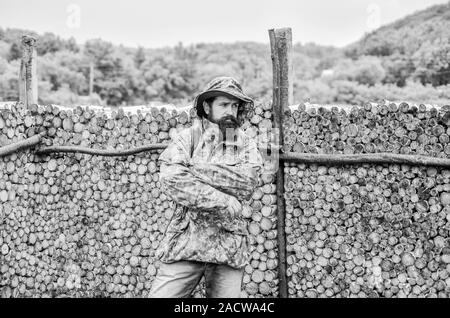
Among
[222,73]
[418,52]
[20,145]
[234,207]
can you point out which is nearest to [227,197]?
[234,207]

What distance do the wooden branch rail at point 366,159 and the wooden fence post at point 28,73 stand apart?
306 cm

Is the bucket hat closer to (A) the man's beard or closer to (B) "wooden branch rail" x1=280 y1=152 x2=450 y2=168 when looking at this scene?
(A) the man's beard

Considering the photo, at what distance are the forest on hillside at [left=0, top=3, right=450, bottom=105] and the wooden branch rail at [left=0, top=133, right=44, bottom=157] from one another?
13.2m

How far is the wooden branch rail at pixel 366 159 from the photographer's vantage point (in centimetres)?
462

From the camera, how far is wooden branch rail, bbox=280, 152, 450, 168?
4.62 metres

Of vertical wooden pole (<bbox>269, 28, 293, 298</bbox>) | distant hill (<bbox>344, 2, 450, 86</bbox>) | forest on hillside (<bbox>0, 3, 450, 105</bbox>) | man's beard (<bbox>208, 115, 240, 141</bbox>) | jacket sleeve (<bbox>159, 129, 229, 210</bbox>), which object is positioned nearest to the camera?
jacket sleeve (<bbox>159, 129, 229, 210</bbox>)

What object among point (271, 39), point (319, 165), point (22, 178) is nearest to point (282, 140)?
point (319, 165)

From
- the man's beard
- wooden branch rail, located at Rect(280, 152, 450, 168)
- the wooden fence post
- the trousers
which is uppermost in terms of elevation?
the wooden fence post

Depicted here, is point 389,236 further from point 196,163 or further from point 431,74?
point 431,74

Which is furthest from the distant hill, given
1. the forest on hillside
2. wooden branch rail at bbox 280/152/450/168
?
wooden branch rail at bbox 280/152/450/168

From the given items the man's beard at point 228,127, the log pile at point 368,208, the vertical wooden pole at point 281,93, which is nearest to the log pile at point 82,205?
the vertical wooden pole at point 281,93

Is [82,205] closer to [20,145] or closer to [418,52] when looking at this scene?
[20,145]

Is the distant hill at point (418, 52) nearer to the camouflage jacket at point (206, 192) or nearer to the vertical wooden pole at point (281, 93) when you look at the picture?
the vertical wooden pole at point (281, 93)

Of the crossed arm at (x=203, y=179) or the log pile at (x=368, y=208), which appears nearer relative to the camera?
the crossed arm at (x=203, y=179)
